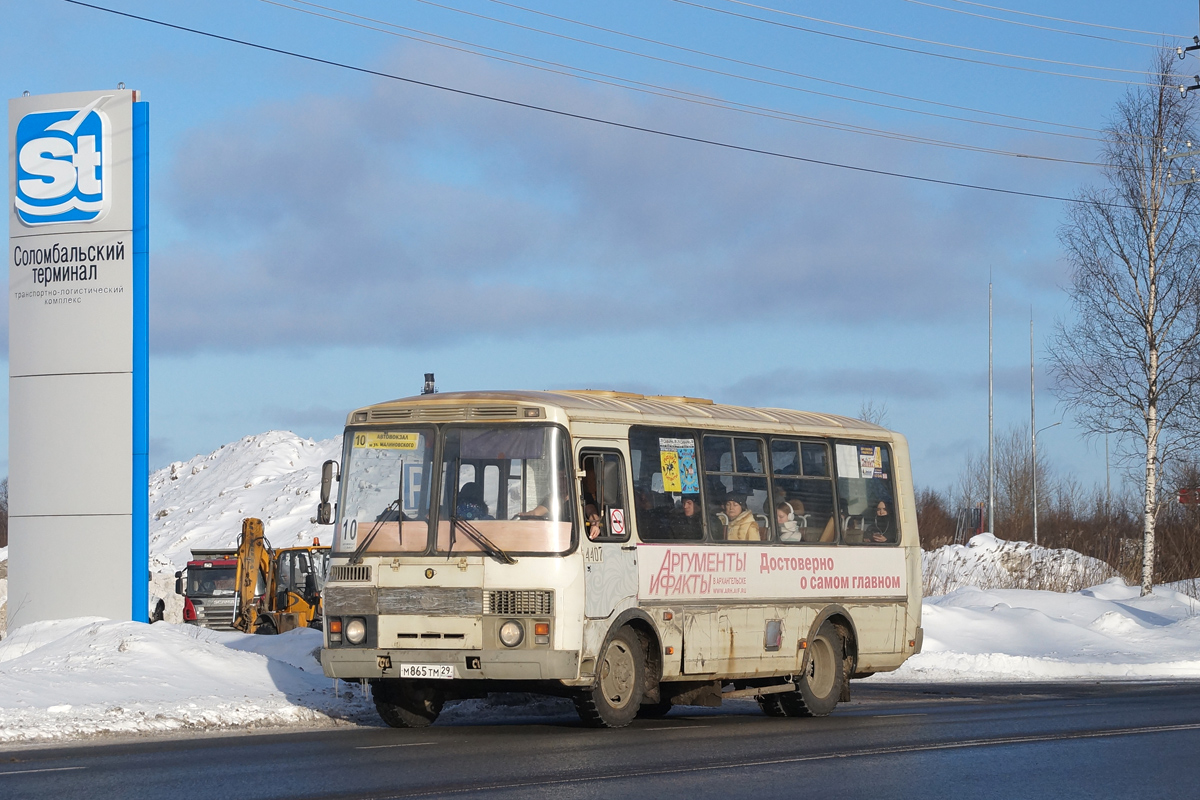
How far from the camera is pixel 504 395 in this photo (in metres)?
14.3

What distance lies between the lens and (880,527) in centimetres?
1809

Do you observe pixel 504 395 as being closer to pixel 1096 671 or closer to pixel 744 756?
pixel 744 756

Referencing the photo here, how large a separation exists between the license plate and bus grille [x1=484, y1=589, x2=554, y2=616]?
616mm

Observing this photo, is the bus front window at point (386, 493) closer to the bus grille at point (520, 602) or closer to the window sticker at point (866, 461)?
the bus grille at point (520, 602)

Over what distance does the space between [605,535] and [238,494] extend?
68.8m

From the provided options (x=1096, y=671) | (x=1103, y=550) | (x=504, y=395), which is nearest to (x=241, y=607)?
(x=1096, y=671)

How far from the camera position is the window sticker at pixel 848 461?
57.9ft

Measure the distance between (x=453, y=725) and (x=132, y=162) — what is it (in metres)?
10.9

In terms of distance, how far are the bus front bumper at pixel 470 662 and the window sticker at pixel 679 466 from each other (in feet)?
7.77

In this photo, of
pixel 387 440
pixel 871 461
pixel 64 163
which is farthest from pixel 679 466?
pixel 64 163

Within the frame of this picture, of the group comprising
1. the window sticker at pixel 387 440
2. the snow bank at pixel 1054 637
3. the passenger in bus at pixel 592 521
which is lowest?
the snow bank at pixel 1054 637

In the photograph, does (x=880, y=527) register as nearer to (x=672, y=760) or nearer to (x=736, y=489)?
(x=736, y=489)

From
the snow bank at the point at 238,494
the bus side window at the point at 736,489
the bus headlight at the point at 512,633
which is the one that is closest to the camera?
the bus headlight at the point at 512,633

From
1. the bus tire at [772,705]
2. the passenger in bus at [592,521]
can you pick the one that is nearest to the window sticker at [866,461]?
the bus tire at [772,705]
